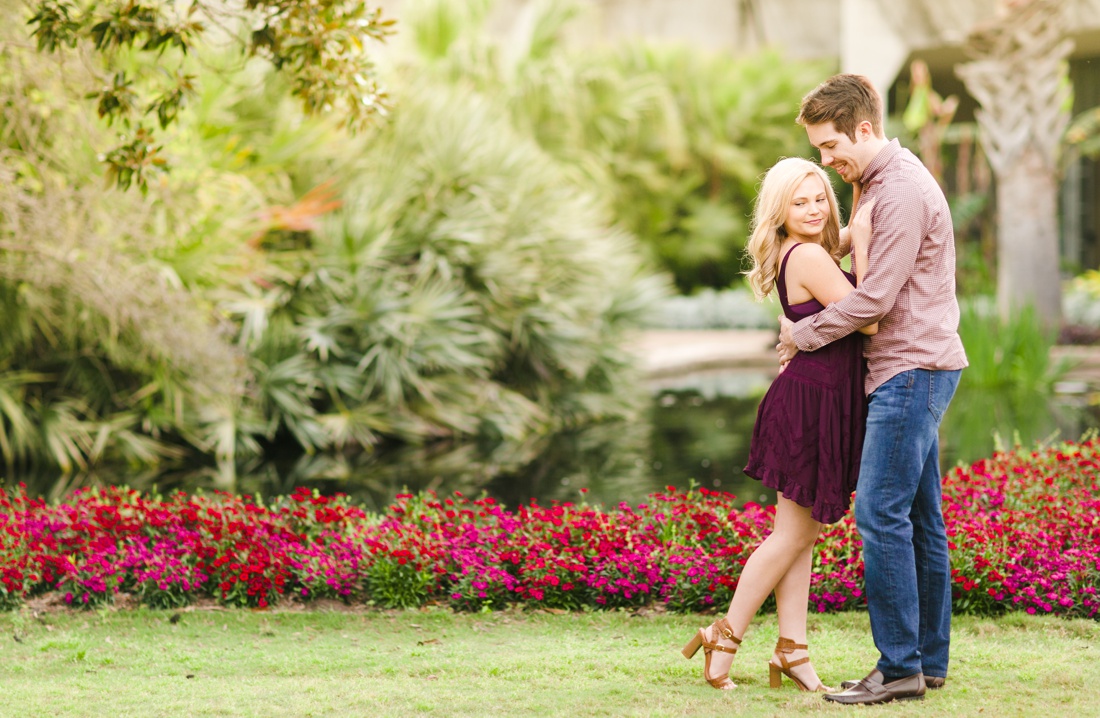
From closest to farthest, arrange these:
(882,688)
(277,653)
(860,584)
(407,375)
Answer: (882,688) < (277,653) < (860,584) < (407,375)

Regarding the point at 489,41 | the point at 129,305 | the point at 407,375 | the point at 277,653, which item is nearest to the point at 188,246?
the point at 129,305

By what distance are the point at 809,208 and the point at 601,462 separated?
616 centimetres

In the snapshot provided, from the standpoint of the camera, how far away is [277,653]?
4387 millimetres

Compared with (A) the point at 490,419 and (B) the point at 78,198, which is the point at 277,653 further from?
(A) the point at 490,419

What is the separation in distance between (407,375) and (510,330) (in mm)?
1447

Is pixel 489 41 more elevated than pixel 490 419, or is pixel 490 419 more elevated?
pixel 489 41

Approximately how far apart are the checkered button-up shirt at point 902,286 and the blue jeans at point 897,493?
0.07 meters

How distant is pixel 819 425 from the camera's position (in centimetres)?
366

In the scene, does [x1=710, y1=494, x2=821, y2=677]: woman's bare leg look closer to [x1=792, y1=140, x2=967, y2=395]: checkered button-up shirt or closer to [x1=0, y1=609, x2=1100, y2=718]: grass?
[x1=0, y1=609, x2=1100, y2=718]: grass

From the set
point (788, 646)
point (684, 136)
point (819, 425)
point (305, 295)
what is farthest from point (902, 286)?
point (684, 136)

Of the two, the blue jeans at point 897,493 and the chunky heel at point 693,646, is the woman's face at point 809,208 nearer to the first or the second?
the blue jeans at point 897,493

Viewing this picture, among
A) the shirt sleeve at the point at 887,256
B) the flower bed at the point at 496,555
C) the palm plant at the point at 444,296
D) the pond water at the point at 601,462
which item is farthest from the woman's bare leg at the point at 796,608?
the palm plant at the point at 444,296

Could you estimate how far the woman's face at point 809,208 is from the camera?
12.1 ft

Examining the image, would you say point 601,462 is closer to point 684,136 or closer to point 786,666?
point 786,666
